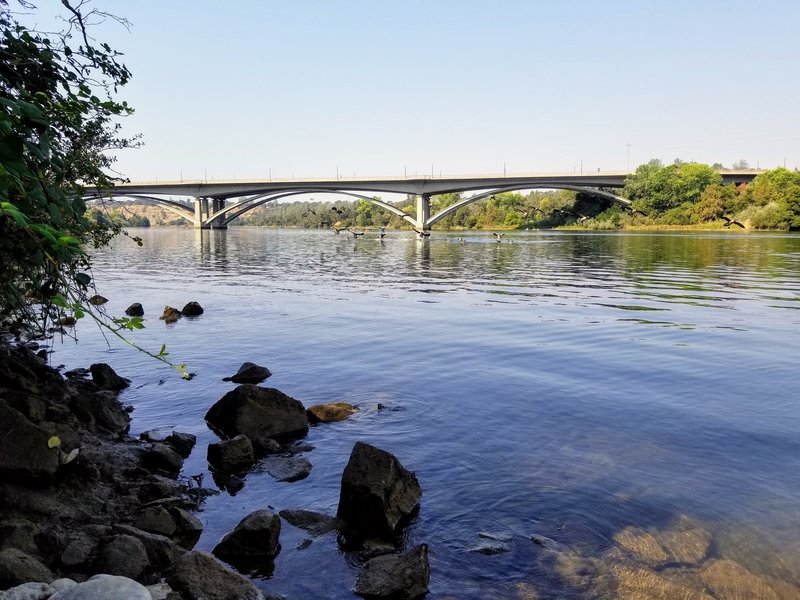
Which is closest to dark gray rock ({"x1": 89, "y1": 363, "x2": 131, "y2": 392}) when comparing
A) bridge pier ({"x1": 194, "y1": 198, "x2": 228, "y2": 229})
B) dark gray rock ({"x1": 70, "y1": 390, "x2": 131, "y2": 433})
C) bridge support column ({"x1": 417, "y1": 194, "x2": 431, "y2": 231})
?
dark gray rock ({"x1": 70, "y1": 390, "x2": 131, "y2": 433})

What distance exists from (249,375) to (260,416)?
11.9 feet

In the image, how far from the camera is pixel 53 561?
18.7 ft

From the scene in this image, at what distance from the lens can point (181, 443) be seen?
924 centimetres

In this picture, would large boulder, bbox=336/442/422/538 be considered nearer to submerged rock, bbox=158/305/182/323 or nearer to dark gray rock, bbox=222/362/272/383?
dark gray rock, bbox=222/362/272/383

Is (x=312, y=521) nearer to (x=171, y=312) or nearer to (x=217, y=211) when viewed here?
(x=171, y=312)

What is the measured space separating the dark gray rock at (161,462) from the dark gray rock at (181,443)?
521mm

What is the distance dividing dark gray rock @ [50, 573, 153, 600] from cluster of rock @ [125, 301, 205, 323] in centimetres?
1751

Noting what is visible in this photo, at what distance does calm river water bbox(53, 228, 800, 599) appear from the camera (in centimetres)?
656

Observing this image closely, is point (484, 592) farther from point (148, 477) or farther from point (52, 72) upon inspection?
point (52, 72)

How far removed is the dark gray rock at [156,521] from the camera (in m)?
6.63

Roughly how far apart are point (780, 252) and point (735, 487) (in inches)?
1981

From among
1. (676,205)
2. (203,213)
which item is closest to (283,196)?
(203,213)

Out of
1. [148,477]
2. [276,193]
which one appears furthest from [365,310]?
[276,193]

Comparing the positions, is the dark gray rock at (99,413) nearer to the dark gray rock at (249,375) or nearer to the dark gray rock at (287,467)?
the dark gray rock at (287,467)
